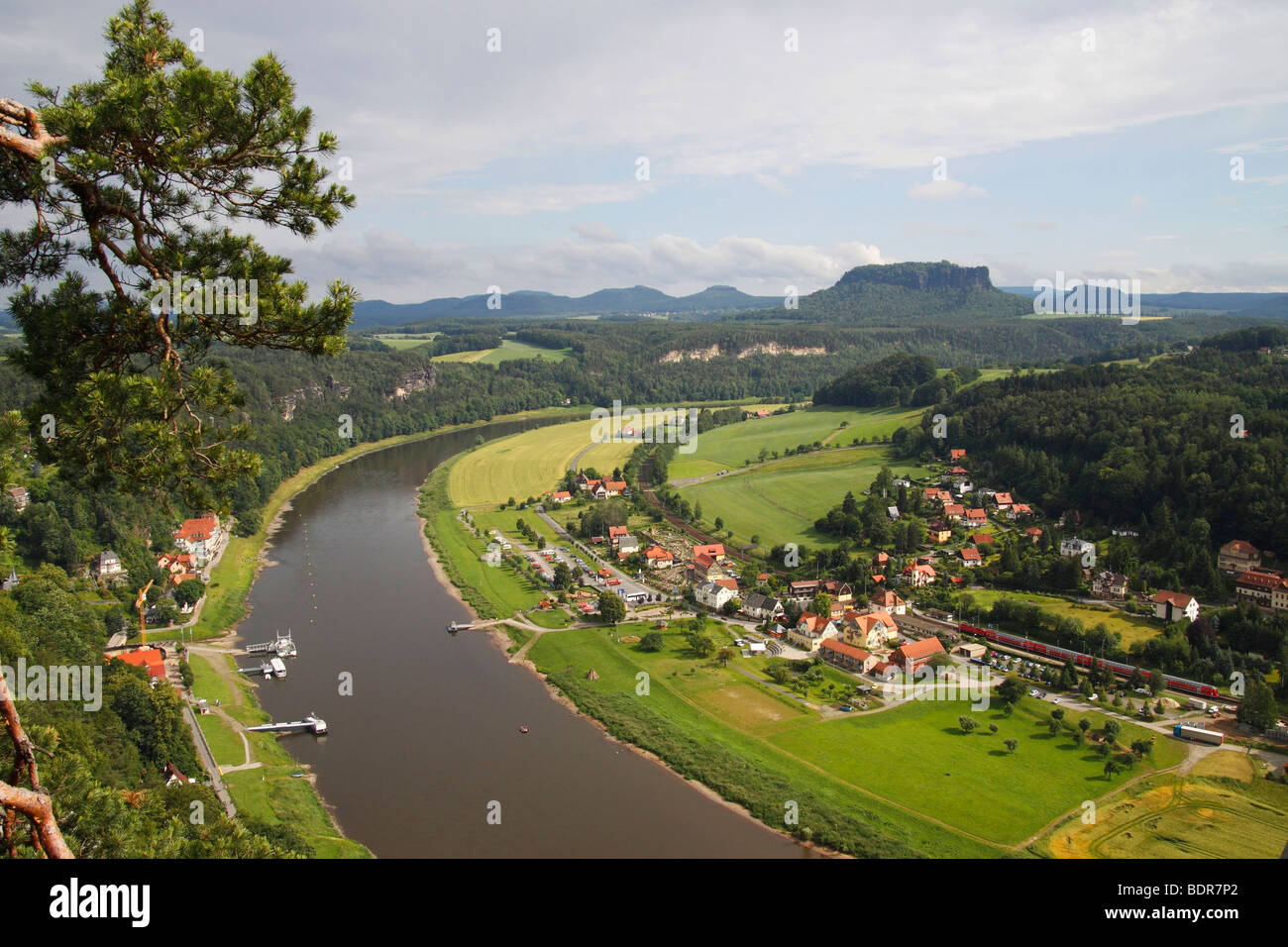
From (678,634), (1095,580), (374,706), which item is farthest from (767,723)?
(1095,580)

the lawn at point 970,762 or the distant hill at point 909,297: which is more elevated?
the distant hill at point 909,297

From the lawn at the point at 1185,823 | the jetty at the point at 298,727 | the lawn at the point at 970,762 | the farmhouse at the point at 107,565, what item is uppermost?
the farmhouse at the point at 107,565

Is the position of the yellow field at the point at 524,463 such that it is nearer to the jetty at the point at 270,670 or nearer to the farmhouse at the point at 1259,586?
the jetty at the point at 270,670

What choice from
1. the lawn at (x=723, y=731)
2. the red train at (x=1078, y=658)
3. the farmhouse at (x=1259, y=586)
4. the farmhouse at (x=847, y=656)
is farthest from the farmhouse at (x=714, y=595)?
the farmhouse at (x=1259, y=586)

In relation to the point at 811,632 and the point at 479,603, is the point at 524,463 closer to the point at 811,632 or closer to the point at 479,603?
the point at 479,603

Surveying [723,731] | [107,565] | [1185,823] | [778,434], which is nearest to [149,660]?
[107,565]
